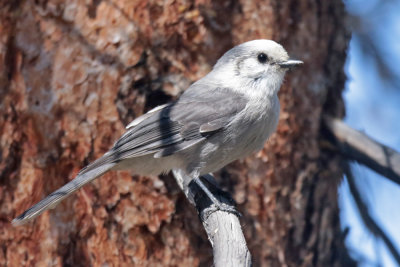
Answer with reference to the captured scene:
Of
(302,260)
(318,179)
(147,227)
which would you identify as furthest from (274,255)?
(147,227)

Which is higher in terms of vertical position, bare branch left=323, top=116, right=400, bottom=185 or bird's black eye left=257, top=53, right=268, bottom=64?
bird's black eye left=257, top=53, right=268, bottom=64

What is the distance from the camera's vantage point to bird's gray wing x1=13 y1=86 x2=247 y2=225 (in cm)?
293

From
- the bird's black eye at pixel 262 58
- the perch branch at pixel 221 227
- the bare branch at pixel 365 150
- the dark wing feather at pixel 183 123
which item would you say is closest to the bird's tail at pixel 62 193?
the dark wing feather at pixel 183 123

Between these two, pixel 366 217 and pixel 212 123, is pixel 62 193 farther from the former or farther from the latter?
pixel 366 217

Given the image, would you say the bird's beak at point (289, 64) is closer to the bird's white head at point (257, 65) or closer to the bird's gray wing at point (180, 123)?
the bird's white head at point (257, 65)

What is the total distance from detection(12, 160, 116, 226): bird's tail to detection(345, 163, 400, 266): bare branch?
1.67 metres

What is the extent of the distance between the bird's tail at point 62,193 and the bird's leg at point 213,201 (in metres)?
0.47

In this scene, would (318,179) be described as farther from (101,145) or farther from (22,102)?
(22,102)

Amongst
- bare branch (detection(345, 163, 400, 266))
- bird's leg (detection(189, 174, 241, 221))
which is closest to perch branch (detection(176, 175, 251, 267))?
bird's leg (detection(189, 174, 241, 221))

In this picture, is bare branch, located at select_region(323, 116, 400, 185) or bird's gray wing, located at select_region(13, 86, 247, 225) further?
bare branch, located at select_region(323, 116, 400, 185)

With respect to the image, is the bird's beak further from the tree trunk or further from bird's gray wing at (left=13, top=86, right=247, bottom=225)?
the tree trunk

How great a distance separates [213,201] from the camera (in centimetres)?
279

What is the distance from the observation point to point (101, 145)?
315 centimetres

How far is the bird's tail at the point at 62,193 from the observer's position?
2.60m
